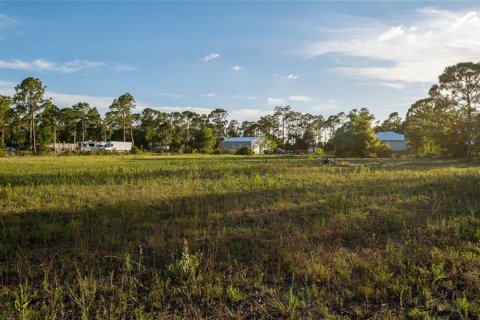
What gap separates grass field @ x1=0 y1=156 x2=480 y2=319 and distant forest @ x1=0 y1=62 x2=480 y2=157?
110 feet

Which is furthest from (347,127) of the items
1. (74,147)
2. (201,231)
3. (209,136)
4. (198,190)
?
(74,147)

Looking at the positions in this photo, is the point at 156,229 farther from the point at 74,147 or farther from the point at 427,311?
the point at 74,147

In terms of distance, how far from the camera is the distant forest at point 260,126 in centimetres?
3853

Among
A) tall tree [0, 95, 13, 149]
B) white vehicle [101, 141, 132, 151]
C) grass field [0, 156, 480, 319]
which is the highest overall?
tall tree [0, 95, 13, 149]

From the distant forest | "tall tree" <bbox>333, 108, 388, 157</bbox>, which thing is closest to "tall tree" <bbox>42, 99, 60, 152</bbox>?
the distant forest

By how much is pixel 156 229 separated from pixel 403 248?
473 centimetres

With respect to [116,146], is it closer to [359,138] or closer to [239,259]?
[359,138]

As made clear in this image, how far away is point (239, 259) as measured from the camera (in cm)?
585

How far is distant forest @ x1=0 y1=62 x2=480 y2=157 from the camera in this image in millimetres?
38531

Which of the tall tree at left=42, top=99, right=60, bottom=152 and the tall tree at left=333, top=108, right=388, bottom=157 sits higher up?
the tall tree at left=42, top=99, right=60, bottom=152

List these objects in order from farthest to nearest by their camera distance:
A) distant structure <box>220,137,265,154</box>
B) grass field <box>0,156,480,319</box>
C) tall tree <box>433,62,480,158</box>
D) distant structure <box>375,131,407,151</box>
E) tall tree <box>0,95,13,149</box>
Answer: distant structure <box>220,137,265,154</box> → distant structure <box>375,131,407,151</box> → tall tree <box>0,95,13,149</box> → tall tree <box>433,62,480,158</box> → grass field <box>0,156,480,319</box>

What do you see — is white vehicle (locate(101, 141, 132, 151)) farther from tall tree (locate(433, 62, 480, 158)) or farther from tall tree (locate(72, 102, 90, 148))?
tall tree (locate(433, 62, 480, 158))

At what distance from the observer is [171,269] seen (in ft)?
16.9

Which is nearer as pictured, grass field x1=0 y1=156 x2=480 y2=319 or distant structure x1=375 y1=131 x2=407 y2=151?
grass field x1=0 y1=156 x2=480 y2=319
